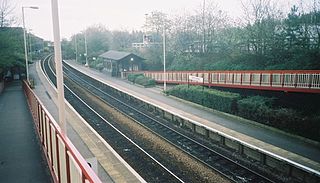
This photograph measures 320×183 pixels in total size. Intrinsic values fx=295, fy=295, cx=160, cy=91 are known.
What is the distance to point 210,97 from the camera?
23.7 m

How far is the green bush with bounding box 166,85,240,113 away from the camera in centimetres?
2182

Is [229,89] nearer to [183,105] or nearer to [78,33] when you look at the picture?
[183,105]

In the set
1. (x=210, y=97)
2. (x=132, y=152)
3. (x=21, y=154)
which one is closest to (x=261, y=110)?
(x=210, y=97)

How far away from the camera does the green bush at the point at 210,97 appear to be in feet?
71.6

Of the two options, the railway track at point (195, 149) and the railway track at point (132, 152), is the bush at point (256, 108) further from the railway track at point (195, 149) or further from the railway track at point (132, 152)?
the railway track at point (132, 152)

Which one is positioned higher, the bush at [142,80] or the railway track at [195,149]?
the bush at [142,80]

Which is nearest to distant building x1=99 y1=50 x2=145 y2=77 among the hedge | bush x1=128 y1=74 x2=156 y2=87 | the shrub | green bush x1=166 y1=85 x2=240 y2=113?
bush x1=128 y1=74 x2=156 y2=87

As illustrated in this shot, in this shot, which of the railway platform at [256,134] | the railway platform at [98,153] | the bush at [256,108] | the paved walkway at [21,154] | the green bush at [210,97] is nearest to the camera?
the paved walkway at [21,154]

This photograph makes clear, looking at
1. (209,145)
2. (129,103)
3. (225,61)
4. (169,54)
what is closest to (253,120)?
(209,145)

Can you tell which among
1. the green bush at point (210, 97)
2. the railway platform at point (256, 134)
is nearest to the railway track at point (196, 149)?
the railway platform at point (256, 134)

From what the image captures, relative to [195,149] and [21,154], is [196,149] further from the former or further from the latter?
[21,154]

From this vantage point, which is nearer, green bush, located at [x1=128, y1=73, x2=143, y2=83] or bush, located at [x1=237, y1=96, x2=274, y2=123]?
bush, located at [x1=237, y1=96, x2=274, y2=123]

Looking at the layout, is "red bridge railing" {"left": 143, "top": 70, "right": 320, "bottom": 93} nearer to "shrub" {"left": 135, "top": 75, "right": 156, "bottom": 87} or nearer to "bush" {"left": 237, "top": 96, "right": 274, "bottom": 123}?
"bush" {"left": 237, "top": 96, "right": 274, "bottom": 123}

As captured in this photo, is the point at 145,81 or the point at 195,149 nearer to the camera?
the point at 195,149
